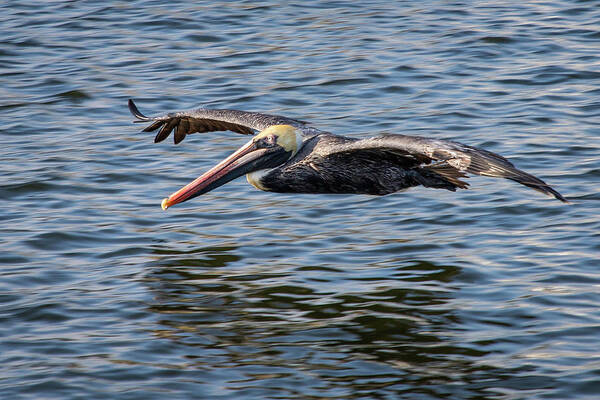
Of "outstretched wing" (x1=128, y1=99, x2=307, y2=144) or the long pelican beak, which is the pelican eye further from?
"outstretched wing" (x1=128, y1=99, x2=307, y2=144)

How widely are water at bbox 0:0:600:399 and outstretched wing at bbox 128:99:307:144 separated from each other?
1.89 feet

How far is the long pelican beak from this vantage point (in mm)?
9031

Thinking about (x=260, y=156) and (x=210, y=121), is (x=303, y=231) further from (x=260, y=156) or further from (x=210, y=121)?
(x=210, y=121)

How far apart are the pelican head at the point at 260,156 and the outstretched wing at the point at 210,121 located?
11.8 inches

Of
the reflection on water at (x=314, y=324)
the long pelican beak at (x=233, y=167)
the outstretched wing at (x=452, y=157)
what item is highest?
the outstretched wing at (x=452, y=157)

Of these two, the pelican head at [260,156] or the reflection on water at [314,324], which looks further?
the pelican head at [260,156]

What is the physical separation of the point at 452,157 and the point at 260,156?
7.70 feet

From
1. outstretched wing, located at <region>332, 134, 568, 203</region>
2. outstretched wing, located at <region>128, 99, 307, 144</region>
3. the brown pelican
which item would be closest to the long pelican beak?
the brown pelican

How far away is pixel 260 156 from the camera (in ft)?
30.4

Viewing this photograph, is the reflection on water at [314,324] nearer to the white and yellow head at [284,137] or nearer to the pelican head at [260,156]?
the pelican head at [260,156]

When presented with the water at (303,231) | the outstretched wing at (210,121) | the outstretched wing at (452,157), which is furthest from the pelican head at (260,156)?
the outstretched wing at (452,157)

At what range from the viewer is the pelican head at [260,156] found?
914 cm

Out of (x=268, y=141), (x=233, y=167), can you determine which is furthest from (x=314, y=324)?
(x=268, y=141)

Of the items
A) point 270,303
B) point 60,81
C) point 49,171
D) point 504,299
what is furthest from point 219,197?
point 60,81
